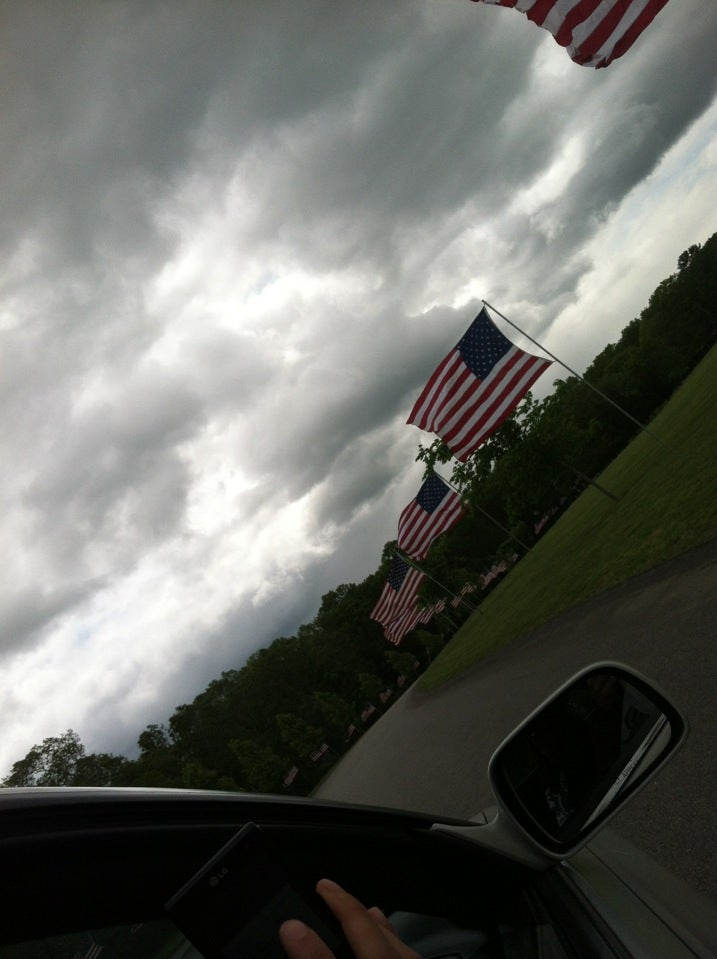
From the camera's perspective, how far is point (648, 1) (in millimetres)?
5664

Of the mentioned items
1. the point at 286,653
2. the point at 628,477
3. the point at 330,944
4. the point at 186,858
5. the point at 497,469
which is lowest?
the point at 628,477

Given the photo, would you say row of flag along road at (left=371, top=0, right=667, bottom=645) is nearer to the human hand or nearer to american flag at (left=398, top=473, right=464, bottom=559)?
american flag at (left=398, top=473, right=464, bottom=559)

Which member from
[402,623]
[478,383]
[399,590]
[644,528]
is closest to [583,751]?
[644,528]

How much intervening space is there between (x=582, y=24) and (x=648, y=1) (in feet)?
1.79

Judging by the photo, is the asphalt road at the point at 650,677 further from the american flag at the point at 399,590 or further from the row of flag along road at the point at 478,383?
the american flag at the point at 399,590

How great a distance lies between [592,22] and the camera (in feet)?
19.2

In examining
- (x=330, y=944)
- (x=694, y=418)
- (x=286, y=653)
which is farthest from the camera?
(x=286, y=653)

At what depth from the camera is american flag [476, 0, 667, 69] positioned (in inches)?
226

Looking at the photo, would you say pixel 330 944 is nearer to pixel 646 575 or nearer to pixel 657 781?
pixel 657 781

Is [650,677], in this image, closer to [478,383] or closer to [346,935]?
[346,935]

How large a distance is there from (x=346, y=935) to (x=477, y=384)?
14.9 meters

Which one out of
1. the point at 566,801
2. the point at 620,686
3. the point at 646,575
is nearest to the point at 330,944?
the point at 566,801

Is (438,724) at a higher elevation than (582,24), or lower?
lower

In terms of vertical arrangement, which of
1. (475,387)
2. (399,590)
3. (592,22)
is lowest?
(399,590)
